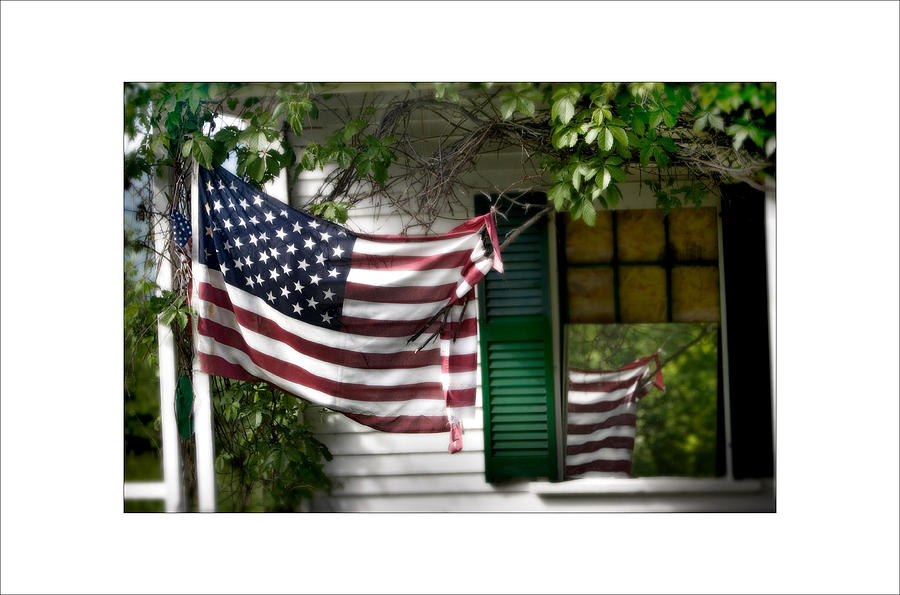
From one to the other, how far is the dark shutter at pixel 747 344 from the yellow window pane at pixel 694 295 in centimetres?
8

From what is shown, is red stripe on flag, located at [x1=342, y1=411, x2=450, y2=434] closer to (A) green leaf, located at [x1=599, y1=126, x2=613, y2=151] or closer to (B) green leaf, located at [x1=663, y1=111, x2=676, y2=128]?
(A) green leaf, located at [x1=599, y1=126, x2=613, y2=151]

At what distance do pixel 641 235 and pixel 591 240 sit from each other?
24 centimetres

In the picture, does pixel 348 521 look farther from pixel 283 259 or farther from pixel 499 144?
pixel 499 144

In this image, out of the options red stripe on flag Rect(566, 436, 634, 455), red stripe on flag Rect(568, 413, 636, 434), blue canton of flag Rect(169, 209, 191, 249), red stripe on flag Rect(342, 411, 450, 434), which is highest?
blue canton of flag Rect(169, 209, 191, 249)

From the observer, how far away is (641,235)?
11.7ft

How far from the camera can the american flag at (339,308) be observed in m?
3.10

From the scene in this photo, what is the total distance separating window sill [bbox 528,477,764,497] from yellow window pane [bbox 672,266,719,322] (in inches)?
29.7

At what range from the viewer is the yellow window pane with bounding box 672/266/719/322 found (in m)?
3.53

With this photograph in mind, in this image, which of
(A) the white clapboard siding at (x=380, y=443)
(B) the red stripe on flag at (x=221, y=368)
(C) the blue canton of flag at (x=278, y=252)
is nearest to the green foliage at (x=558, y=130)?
(C) the blue canton of flag at (x=278, y=252)

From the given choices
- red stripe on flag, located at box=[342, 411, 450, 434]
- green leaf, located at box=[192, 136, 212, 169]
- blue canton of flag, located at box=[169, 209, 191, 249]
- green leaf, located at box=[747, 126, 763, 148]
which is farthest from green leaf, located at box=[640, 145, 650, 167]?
blue canton of flag, located at box=[169, 209, 191, 249]

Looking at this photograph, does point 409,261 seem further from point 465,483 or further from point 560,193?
point 465,483

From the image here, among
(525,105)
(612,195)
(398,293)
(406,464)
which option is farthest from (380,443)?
(525,105)

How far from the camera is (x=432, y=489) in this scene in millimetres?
3480
